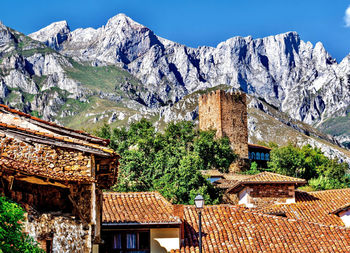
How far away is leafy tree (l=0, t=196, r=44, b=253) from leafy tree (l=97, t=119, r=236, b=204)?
103 ft

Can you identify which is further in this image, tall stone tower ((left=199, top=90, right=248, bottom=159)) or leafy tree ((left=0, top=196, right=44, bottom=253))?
tall stone tower ((left=199, top=90, right=248, bottom=159))

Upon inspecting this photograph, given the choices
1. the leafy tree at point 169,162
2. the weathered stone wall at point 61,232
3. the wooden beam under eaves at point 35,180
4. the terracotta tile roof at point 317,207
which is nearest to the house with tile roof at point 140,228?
the weathered stone wall at point 61,232

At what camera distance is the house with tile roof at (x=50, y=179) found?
407 inches

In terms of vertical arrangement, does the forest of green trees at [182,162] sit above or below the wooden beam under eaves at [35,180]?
above

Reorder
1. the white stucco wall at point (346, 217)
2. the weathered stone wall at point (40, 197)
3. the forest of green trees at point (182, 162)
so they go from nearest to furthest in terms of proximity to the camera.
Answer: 1. the weathered stone wall at point (40, 197)
2. the white stucco wall at point (346, 217)
3. the forest of green trees at point (182, 162)

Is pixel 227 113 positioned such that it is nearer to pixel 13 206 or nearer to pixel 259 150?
pixel 259 150

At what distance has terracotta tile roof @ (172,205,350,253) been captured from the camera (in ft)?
62.8

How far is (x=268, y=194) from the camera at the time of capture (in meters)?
29.1

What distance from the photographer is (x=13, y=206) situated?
9086 mm

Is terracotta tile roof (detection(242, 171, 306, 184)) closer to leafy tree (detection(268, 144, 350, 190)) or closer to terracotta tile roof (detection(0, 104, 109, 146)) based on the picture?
terracotta tile roof (detection(0, 104, 109, 146))

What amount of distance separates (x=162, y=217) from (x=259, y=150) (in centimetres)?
6882

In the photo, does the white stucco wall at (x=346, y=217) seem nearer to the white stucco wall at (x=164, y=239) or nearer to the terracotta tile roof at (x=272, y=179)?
the terracotta tile roof at (x=272, y=179)

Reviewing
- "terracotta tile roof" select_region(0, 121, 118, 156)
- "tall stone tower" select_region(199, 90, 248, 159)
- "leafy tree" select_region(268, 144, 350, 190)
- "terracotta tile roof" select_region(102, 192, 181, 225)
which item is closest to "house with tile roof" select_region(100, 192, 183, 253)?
"terracotta tile roof" select_region(102, 192, 181, 225)

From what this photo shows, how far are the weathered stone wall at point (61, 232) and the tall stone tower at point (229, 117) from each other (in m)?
67.5
